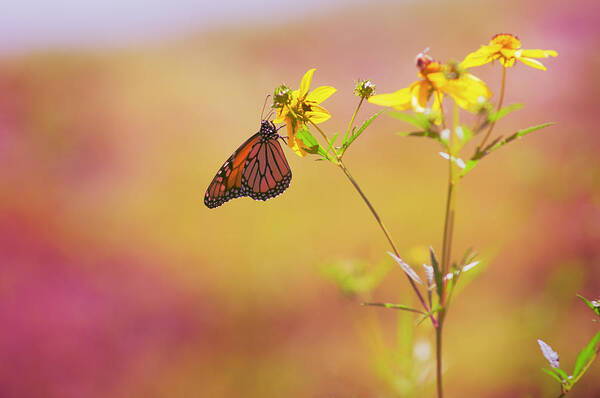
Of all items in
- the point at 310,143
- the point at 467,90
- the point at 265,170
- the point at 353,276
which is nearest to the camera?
the point at 467,90

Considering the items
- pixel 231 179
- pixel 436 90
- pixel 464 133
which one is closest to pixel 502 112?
pixel 464 133

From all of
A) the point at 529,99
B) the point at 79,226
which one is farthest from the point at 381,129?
the point at 79,226

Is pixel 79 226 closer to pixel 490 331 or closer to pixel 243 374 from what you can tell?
pixel 243 374

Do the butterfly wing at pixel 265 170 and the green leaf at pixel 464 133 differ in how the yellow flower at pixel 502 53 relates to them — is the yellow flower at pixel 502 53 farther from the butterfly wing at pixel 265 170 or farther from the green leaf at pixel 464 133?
the butterfly wing at pixel 265 170

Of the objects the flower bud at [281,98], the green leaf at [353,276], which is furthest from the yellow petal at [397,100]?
the green leaf at [353,276]

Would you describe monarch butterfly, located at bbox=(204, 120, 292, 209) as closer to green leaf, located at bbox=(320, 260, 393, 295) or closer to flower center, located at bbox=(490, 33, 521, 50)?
green leaf, located at bbox=(320, 260, 393, 295)

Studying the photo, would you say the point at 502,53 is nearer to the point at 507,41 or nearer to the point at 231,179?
the point at 507,41
